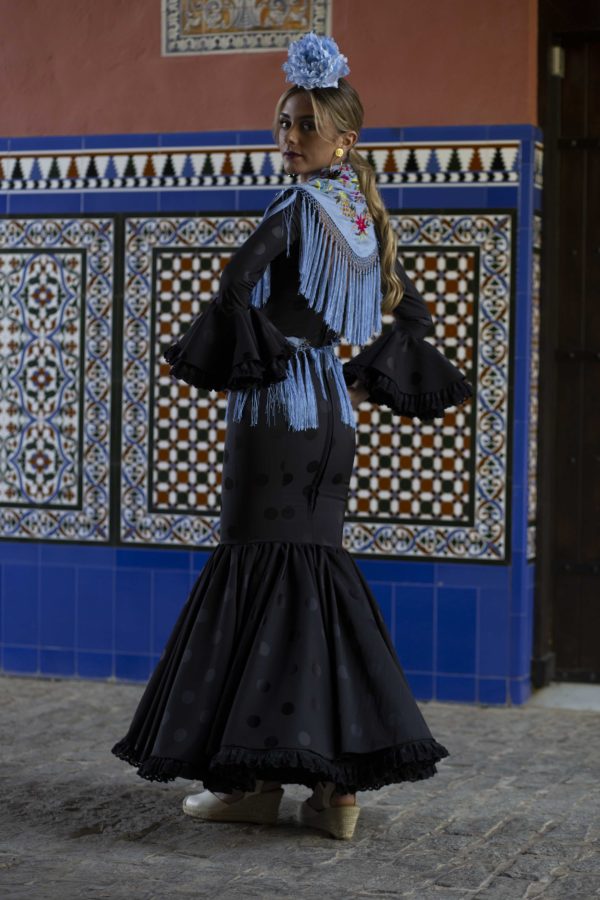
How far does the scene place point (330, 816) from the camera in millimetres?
3381

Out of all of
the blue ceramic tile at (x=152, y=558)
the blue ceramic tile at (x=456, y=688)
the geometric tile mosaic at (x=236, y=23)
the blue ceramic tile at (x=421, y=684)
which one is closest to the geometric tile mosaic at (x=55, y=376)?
the blue ceramic tile at (x=152, y=558)

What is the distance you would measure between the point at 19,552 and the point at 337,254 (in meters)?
2.70

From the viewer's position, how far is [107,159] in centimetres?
557

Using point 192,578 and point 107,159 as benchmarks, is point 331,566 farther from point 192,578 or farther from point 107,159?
point 107,159

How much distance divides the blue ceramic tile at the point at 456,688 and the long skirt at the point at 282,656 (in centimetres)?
187

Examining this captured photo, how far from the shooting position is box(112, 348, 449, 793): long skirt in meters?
3.25

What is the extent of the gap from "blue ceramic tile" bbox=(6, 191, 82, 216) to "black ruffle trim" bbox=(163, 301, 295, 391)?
2424 millimetres

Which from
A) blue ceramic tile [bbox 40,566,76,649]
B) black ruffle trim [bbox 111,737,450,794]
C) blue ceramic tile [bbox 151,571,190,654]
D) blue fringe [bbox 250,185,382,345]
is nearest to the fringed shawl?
blue fringe [bbox 250,185,382,345]

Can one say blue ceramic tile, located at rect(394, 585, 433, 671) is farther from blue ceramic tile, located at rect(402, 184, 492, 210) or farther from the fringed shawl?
the fringed shawl

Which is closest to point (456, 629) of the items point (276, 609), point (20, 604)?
point (20, 604)

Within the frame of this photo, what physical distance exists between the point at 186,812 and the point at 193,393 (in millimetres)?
2230

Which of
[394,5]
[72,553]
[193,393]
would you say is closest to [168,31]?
[394,5]

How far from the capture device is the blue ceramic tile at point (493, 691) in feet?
17.1

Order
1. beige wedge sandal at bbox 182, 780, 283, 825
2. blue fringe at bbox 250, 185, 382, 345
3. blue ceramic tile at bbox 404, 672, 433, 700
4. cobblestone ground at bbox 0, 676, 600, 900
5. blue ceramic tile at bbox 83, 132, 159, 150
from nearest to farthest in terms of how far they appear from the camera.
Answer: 1. cobblestone ground at bbox 0, 676, 600, 900
2. blue fringe at bbox 250, 185, 382, 345
3. beige wedge sandal at bbox 182, 780, 283, 825
4. blue ceramic tile at bbox 404, 672, 433, 700
5. blue ceramic tile at bbox 83, 132, 159, 150
